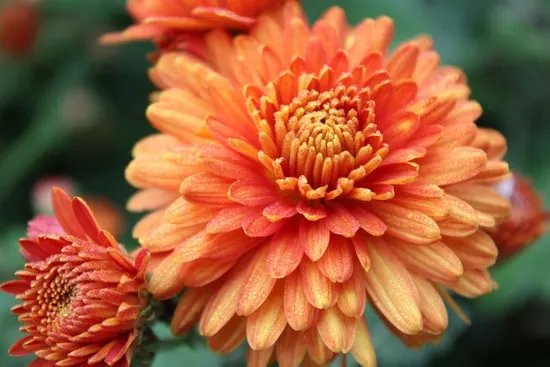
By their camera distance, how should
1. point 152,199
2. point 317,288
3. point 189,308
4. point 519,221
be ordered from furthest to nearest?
point 519,221
point 152,199
point 189,308
point 317,288

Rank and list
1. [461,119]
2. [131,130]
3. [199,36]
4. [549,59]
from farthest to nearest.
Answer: [131,130]
[549,59]
[199,36]
[461,119]

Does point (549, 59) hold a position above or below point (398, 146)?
below

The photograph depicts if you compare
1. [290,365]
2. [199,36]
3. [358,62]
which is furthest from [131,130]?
[290,365]

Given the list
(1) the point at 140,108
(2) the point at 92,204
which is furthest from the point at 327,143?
(1) the point at 140,108

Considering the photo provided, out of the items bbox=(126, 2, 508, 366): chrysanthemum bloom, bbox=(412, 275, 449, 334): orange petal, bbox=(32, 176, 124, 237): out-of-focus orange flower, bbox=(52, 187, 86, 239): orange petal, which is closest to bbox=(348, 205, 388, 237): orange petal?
bbox=(126, 2, 508, 366): chrysanthemum bloom

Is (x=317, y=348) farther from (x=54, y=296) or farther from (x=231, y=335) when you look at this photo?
(x=54, y=296)

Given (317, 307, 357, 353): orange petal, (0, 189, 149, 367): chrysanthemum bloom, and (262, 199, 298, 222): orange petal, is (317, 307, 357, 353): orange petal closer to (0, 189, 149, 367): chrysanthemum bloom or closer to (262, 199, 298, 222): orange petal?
(262, 199, 298, 222): orange petal

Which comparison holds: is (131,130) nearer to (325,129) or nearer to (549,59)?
(549,59)
